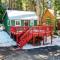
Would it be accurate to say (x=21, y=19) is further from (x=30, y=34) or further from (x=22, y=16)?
(x=30, y=34)

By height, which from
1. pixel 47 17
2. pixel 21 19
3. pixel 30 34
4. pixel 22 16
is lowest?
pixel 47 17

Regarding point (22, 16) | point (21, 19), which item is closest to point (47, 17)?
point (22, 16)

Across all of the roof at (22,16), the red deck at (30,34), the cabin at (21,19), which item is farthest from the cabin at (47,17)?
the red deck at (30,34)

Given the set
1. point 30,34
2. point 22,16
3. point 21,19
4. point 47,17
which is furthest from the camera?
point 47,17

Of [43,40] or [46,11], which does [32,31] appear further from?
[46,11]

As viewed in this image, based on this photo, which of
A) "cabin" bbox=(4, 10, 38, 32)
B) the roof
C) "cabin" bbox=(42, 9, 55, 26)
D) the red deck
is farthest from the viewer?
"cabin" bbox=(42, 9, 55, 26)

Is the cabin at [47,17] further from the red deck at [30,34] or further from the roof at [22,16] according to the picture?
the red deck at [30,34]

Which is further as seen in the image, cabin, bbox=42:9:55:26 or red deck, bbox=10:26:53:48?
cabin, bbox=42:9:55:26

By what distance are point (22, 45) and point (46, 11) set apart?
17774mm

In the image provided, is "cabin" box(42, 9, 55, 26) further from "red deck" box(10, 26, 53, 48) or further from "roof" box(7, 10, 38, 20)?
"red deck" box(10, 26, 53, 48)

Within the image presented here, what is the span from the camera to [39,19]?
Answer: 31.5 m

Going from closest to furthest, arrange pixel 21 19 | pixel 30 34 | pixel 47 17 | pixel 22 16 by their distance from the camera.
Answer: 1. pixel 30 34
2. pixel 21 19
3. pixel 22 16
4. pixel 47 17

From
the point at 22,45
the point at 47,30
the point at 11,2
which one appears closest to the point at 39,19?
the point at 47,30

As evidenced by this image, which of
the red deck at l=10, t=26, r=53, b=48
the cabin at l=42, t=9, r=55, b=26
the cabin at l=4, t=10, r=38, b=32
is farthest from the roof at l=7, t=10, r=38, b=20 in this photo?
the red deck at l=10, t=26, r=53, b=48
